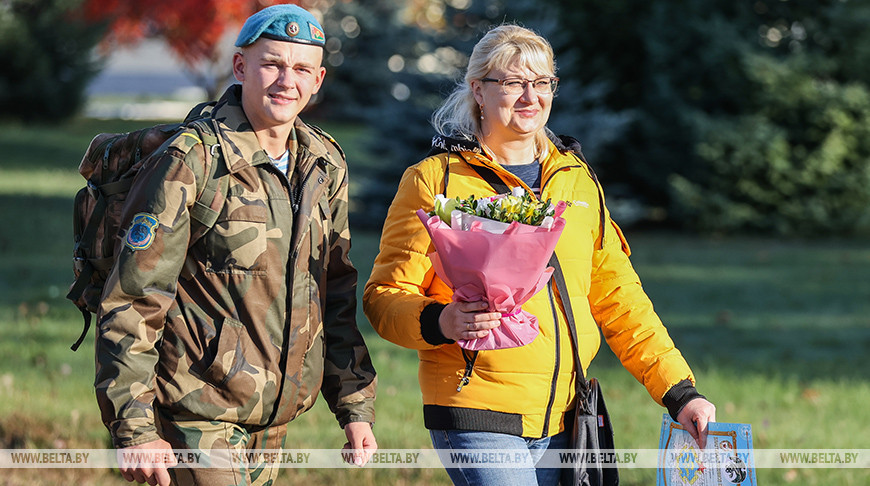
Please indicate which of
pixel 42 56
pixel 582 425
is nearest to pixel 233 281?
pixel 582 425

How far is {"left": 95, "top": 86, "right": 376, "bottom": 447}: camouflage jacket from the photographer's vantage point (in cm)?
284

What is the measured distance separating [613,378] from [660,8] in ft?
34.5

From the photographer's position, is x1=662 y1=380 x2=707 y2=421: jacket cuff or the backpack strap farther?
x1=662 y1=380 x2=707 y2=421: jacket cuff

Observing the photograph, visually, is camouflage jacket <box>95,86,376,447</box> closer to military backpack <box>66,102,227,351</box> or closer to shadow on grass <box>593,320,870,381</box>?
military backpack <box>66,102,227,351</box>

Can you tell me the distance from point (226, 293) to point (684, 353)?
22.1 ft

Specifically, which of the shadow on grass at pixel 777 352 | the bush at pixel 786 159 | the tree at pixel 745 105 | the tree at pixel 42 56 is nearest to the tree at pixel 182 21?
the tree at pixel 42 56

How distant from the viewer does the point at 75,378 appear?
7.05 m

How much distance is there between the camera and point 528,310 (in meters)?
3.24

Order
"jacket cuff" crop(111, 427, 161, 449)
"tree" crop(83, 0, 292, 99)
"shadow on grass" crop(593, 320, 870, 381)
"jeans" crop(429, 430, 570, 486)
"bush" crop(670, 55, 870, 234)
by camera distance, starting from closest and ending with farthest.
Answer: "jacket cuff" crop(111, 427, 161, 449) → "jeans" crop(429, 430, 570, 486) → "shadow on grass" crop(593, 320, 870, 381) → "bush" crop(670, 55, 870, 234) → "tree" crop(83, 0, 292, 99)

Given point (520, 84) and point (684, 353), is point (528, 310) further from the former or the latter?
point (684, 353)

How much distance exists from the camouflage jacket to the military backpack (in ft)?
0.11

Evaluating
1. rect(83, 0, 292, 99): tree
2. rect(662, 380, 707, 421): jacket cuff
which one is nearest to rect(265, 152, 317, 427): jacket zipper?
rect(662, 380, 707, 421): jacket cuff

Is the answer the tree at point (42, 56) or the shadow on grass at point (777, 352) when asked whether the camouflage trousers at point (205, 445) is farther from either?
the tree at point (42, 56)

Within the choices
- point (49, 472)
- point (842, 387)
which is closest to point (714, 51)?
point (842, 387)
